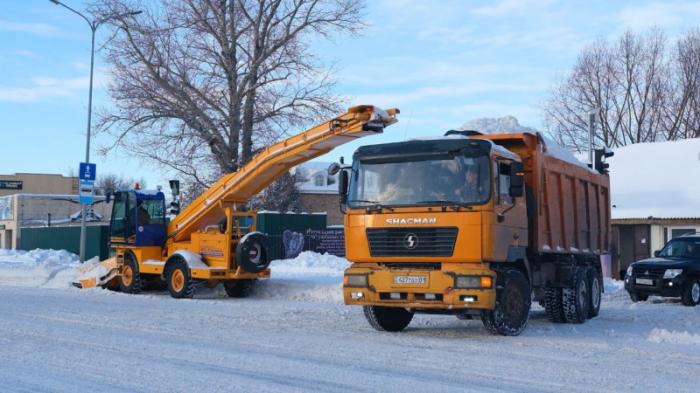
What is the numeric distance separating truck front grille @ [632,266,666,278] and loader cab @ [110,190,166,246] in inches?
453

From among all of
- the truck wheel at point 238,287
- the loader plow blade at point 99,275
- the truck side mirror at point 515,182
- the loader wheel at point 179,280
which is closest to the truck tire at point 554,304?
the truck side mirror at point 515,182

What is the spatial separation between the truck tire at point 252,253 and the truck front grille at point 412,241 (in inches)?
301

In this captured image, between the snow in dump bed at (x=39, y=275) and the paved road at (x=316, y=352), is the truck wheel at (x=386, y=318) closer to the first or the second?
the paved road at (x=316, y=352)

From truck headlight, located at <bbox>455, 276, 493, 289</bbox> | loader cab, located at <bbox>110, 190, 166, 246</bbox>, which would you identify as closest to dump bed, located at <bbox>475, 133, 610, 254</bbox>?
truck headlight, located at <bbox>455, 276, 493, 289</bbox>

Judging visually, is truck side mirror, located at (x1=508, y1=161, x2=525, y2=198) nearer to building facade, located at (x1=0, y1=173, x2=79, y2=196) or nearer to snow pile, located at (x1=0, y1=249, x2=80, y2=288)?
snow pile, located at (x1=0, y1=249, x2=80, y2=288)

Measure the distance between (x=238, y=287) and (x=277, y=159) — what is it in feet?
12.7

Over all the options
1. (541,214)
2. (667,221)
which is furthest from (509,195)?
(667,221)

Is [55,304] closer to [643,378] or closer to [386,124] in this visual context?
[386,124]

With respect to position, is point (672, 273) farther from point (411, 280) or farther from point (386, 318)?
point (411, 280)

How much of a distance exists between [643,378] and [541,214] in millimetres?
4970

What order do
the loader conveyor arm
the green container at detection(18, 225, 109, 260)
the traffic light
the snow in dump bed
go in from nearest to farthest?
the loader conveyor arm
the traffic light
the snow in dump bed
the green container at detection(18, 225, 109, 260)

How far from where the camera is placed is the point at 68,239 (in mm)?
43594

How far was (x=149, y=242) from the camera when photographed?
21.5m

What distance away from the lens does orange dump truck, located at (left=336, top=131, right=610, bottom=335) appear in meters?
12.1
